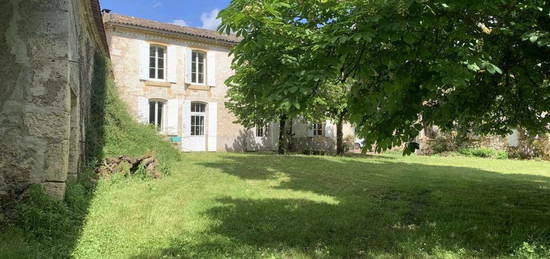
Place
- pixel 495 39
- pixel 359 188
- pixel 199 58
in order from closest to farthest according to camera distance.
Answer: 1. pixel 495 39
2. pixel 359 188
3. pixel 199 58

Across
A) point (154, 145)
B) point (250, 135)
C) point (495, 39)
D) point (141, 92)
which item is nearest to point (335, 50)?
point (495, 39)

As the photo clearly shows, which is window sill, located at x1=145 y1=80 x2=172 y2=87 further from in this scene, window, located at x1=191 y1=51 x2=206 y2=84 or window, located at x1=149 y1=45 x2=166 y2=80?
window, located at x1=191 y1=51 x2=206 y2=84

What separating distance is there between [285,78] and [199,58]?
1697cm

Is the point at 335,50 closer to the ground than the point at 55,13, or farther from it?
closer to the ground

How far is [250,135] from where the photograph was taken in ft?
72.2

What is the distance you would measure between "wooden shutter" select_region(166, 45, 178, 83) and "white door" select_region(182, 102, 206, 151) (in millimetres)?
1398

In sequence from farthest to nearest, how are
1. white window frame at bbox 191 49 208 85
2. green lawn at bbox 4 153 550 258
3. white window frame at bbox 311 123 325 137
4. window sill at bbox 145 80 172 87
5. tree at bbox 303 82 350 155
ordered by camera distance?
1. white window frame at bbox 311 123 325 137
2. white window frame at bbox 191 49 208 85
3. window sill at bbox 145 80 172 87
4. tree at bbox 303 82 350 155
5. green lawn at bbox 4 153 550 258

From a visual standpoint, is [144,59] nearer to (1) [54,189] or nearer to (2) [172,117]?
(2) [172,117]

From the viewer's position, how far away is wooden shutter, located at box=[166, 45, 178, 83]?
1959 centimetres

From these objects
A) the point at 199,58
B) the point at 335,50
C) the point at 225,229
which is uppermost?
the point at 199,58

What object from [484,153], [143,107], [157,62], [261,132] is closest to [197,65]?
[157,62]

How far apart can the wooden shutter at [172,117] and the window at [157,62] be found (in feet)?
4.19

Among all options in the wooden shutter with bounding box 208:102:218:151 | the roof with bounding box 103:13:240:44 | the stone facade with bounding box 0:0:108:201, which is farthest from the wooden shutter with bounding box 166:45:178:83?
the stone facade with bounding box 0:0:108:201

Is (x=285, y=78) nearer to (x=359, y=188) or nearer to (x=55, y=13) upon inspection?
(x=55, y=13)
